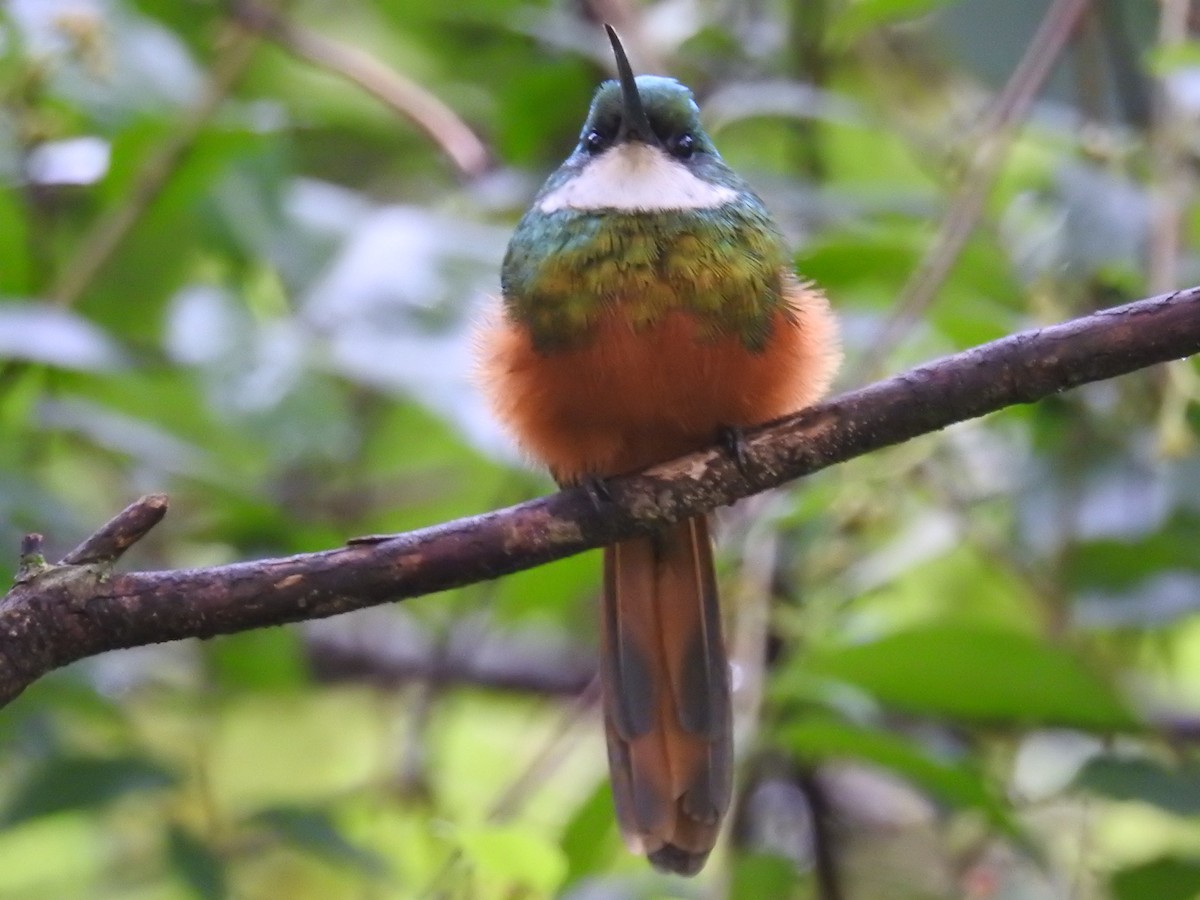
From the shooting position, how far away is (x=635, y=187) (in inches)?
101

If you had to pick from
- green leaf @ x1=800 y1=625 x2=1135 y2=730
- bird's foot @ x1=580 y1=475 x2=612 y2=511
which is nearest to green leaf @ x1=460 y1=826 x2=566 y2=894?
bird's foot @ x1=580 y1=475 x2=612 y2=511

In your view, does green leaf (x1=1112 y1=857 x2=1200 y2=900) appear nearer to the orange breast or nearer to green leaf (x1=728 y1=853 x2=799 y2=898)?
green leaf (x1=728 y1=853 x2=799 y2=898)

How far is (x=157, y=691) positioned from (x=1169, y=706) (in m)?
2.20

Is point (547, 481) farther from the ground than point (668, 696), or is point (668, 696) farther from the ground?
point (547, 481)

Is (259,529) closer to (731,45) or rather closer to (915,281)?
(915,281)

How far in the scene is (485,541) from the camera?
1.83m

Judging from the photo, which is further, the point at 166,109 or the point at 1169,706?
the point at 1169,706

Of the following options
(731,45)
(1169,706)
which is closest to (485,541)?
(1169,706)

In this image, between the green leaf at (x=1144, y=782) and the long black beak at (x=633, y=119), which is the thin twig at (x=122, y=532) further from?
the green leaf at (x=1144, y=782)

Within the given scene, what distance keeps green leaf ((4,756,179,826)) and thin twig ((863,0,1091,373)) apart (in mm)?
1409

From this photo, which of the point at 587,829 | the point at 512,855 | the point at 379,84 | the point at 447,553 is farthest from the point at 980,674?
the point at 379,84

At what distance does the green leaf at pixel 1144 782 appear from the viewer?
7.95 ft

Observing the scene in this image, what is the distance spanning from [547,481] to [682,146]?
702mm

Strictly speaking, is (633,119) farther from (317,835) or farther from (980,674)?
(317,835)
